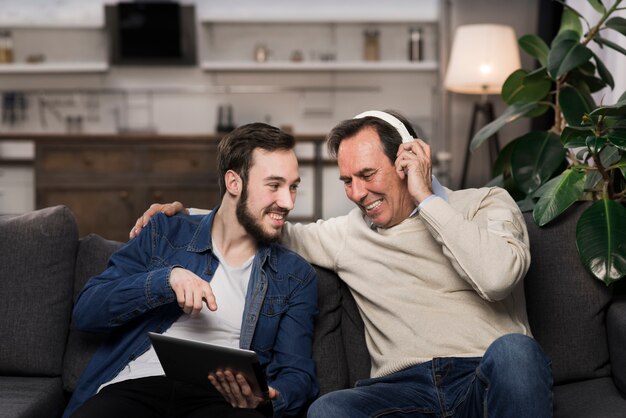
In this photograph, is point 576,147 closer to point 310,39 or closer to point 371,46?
point 371,46

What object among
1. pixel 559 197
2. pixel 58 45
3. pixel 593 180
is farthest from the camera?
pixel 58 45

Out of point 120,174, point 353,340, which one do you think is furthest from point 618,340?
point 120,174

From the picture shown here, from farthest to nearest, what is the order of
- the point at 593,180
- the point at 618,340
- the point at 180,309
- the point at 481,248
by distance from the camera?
the point at 593,180 → the point at 618,340 → the point at 180,309 → the point at 481,248

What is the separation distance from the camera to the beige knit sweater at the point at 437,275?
68.3 inches

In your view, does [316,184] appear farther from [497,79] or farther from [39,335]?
[39,335]

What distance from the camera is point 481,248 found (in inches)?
67.9

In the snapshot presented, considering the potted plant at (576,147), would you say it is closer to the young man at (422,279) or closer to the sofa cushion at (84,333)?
the young man at (422,279)

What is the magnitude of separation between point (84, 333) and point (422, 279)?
0.86m

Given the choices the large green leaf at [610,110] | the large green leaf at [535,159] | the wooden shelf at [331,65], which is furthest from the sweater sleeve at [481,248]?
the wooden shelf at [331,65]

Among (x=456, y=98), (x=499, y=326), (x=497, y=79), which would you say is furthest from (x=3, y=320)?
(x=456, y=98)

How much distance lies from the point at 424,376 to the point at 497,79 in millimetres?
3260

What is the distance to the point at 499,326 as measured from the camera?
5.97 feet

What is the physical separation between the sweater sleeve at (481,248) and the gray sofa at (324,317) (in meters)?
0.29

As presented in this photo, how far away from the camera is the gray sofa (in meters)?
1.94
